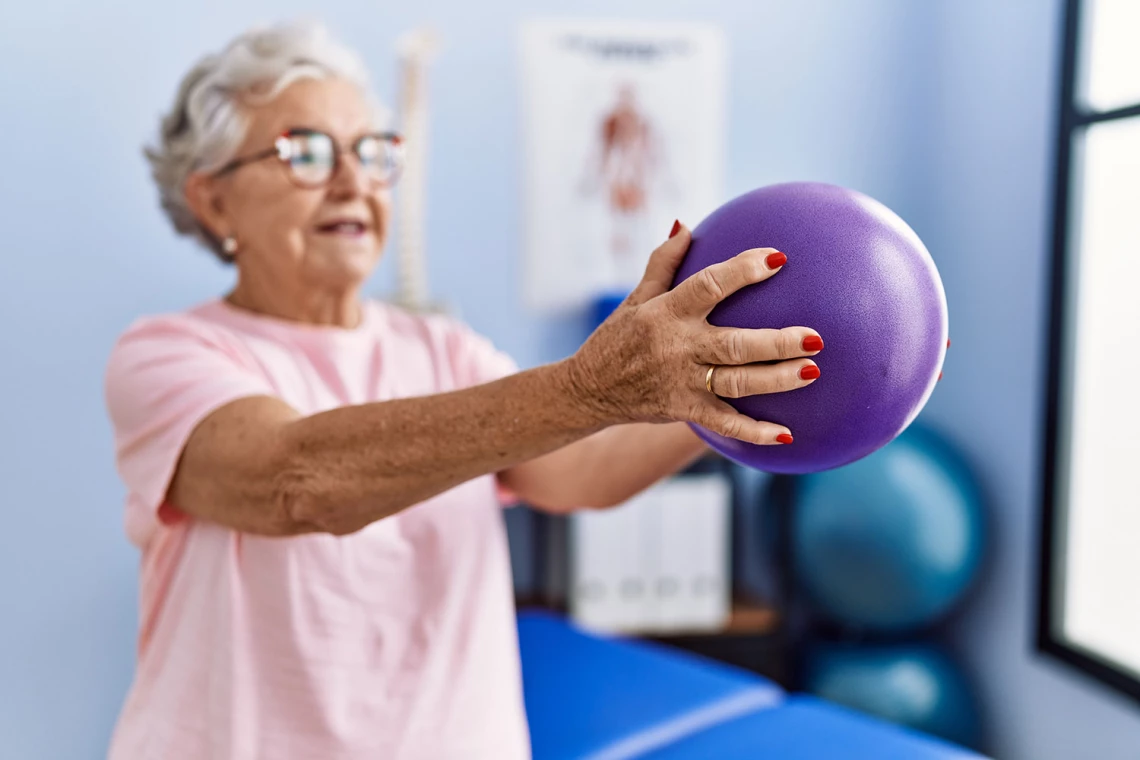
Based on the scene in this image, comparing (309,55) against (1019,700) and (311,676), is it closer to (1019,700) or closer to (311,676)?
(311,676)

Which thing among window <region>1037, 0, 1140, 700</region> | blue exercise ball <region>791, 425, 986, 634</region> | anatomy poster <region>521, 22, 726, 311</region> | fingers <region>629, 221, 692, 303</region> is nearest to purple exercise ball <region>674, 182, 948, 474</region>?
fingers <region>629, 221, 692, 303</region>

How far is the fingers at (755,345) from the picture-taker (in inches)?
31.0

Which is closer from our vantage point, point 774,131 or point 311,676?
point 311,676

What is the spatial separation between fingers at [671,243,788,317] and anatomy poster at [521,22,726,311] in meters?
2.02

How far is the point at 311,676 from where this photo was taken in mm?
1131

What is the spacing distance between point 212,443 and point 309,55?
21.6 inches

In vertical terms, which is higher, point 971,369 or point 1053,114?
point 1053,114

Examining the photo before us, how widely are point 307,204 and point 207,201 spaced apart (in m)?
0.18

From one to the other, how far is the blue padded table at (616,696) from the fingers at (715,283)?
111 centimetres

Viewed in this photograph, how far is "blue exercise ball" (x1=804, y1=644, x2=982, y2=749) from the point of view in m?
2.57

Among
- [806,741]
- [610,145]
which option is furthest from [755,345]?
[610,145]

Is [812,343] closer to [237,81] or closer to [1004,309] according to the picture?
[237,81]

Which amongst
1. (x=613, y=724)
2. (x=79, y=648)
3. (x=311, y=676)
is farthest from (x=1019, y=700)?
(x=79, y=648)

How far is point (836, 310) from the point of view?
0.86 meters
